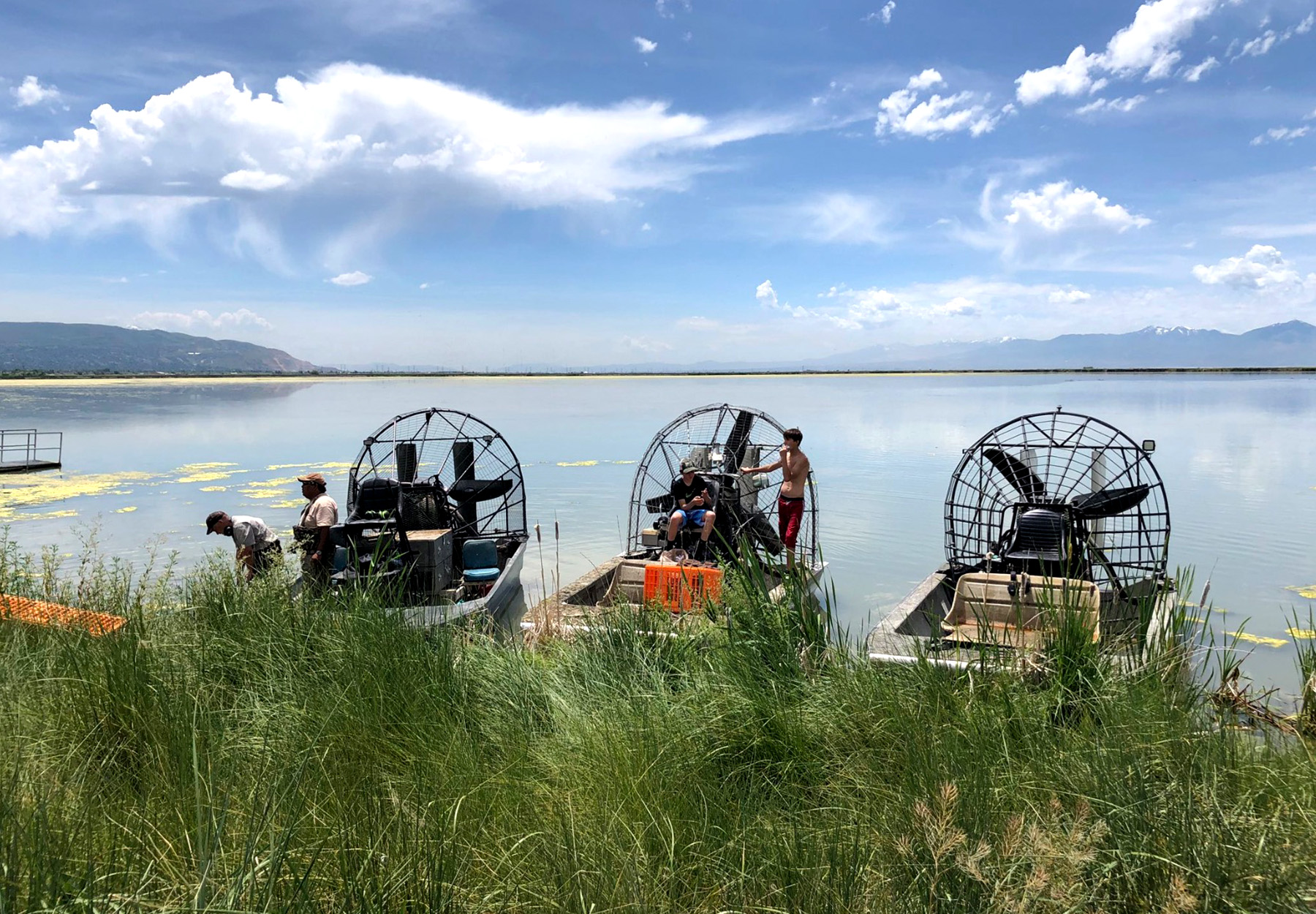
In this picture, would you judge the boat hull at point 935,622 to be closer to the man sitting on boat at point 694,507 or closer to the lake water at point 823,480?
the lake water at point 823,480

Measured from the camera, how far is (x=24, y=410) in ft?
164

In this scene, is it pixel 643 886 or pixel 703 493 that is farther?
pixel 703 493

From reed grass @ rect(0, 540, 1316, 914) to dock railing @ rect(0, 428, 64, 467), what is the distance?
22000mm

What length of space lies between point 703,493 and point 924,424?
105 ft

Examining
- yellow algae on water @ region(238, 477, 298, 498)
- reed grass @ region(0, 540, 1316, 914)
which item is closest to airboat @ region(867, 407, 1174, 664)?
reed grass @ region(0, 540, 1316, 914)

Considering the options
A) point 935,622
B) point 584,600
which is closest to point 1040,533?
point 935,622

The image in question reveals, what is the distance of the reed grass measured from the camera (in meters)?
2.46

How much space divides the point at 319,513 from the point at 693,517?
3784mm

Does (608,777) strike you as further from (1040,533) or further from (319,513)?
(1040,533)

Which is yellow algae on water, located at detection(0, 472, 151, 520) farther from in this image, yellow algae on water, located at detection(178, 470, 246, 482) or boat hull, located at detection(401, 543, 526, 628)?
boat hull, located at detection(401, 543, 526, 628)

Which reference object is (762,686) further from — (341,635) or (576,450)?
(576,450)

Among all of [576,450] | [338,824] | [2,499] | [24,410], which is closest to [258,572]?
[338,824]

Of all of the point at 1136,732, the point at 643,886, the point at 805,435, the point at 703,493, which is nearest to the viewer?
the point at 643,886

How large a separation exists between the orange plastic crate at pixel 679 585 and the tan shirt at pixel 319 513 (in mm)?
2941
